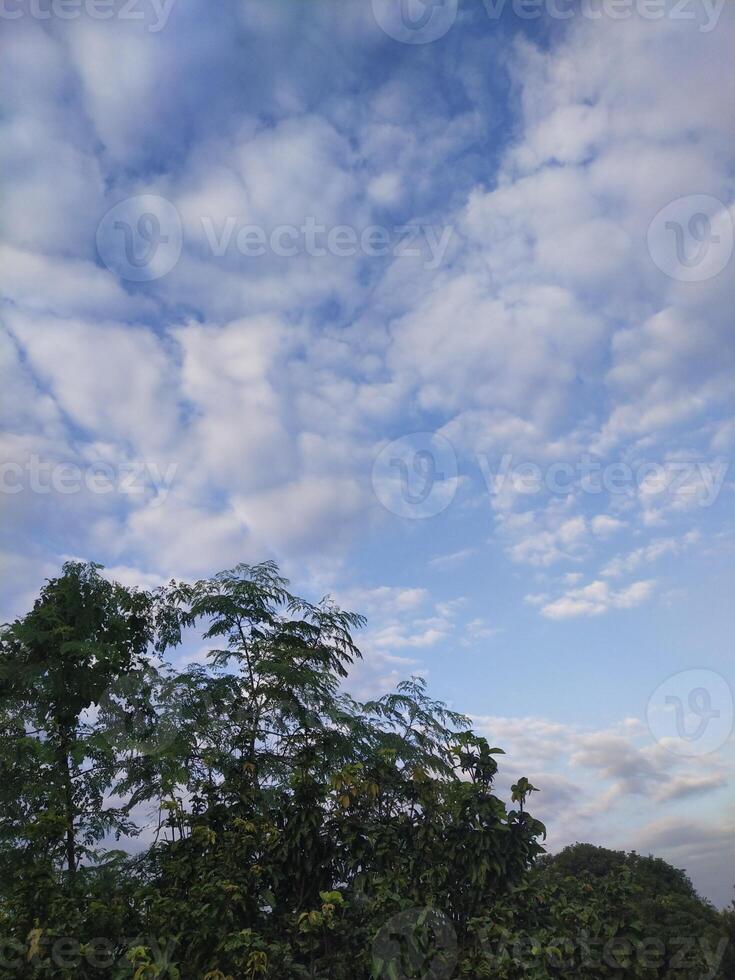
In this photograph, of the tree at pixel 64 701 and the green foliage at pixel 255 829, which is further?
the tree at pixel 64 701

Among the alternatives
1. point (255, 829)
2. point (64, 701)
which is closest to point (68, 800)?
point (64, 701)

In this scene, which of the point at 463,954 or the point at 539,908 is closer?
the point at 463,954

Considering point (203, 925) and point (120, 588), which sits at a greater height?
point (120, 588)

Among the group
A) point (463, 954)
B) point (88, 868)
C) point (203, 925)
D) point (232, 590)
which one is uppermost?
point (232, 590)

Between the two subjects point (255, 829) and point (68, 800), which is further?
point (68, 800)

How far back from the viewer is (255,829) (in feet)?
31.3

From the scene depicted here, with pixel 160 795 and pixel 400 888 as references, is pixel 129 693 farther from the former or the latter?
pixel 400 888

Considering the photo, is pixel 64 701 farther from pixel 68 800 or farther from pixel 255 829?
pixel 255 829

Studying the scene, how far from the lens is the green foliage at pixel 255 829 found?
7.91 metres

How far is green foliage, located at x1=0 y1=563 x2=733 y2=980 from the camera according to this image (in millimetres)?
7906

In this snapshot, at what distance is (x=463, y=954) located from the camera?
8.47 meters

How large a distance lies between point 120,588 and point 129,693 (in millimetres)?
2291

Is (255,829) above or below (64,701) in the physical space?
below

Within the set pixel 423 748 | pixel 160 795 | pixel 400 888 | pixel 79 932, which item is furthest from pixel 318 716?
pixel 79 932
